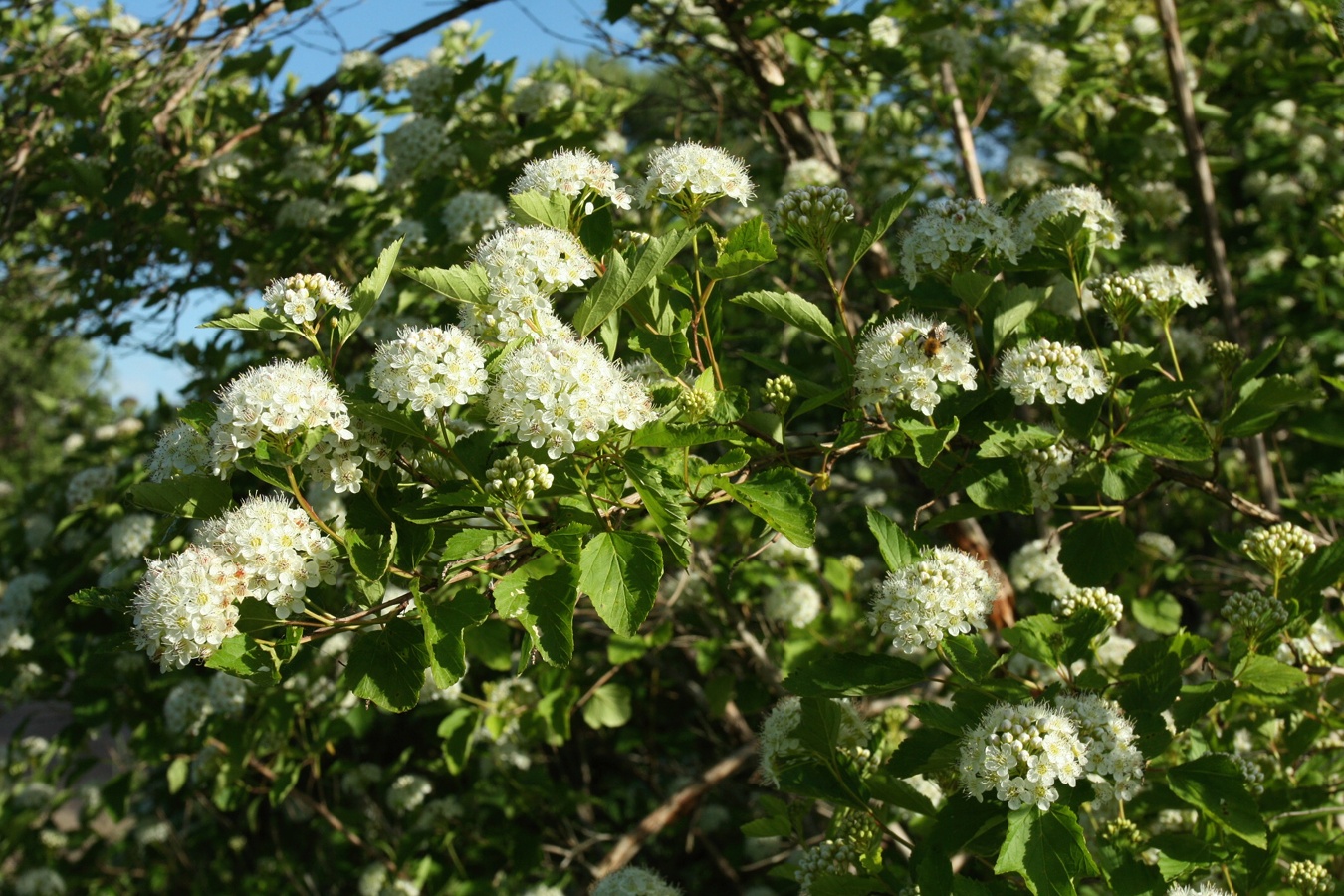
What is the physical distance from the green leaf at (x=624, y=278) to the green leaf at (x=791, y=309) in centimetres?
25

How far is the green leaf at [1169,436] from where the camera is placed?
68.9 inches

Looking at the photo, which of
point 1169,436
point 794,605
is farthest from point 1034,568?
point 1169,436

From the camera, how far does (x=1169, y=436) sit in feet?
5.86

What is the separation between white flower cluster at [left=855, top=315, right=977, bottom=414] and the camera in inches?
66.2

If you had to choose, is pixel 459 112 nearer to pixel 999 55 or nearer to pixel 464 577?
pixel 999 55

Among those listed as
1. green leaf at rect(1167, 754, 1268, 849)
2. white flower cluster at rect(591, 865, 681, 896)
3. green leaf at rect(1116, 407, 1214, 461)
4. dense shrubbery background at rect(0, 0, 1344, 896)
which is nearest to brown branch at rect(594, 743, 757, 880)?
dense shrubbery background at rect(0, 0, 1344, 896)

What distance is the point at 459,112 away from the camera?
4008mm

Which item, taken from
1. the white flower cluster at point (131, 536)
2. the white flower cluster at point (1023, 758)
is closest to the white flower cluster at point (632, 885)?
the white flower cluster at point (1023, 758)

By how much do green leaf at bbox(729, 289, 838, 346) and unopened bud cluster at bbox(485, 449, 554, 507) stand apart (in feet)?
1.66

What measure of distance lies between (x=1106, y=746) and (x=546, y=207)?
50.6 inches

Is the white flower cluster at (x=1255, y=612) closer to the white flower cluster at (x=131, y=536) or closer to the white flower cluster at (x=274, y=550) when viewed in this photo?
the white flower cluster at (x=274, y=550)

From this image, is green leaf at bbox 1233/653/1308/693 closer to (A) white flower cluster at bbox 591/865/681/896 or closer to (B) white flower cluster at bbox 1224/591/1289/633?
(B) white flower cluster at bbox 1224/591/1289/633

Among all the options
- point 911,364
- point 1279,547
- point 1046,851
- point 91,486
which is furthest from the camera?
point 91,486

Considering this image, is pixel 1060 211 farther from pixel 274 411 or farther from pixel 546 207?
pixel 274 411
